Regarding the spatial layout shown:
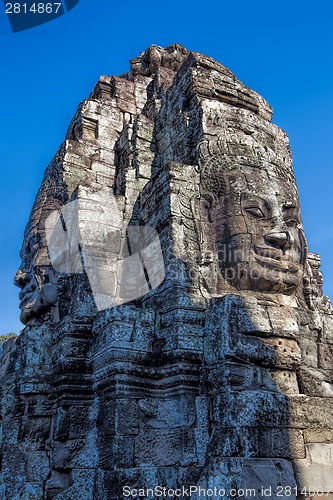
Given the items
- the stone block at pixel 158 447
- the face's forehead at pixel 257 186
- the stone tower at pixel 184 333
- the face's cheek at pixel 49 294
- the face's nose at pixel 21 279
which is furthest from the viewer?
the face's nose at pixel 21 279

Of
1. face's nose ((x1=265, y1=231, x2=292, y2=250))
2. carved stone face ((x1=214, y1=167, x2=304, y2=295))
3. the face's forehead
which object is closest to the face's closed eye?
carved stone face ((x1=214, y1=167, x2=304, y2=295))

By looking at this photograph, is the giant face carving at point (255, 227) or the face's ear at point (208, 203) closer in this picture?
the giant face carving at point (255, 227)

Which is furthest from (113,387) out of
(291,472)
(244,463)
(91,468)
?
(291,472)

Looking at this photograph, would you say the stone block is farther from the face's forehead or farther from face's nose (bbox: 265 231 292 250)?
the face's forehead

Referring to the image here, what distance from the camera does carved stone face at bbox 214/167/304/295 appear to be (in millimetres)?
5453

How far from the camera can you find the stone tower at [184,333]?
4.32 m

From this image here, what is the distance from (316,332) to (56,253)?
399cm

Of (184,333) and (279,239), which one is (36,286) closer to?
(184,333)

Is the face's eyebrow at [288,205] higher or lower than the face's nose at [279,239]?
higher

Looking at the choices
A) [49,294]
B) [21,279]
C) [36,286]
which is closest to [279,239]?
[49,294]

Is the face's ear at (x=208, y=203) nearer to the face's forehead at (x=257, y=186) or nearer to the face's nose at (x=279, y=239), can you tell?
the face's forehead at (x=257, y=186)

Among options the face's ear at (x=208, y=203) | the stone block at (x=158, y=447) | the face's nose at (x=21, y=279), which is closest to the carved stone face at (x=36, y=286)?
the face's nose at (x=21, y=279)

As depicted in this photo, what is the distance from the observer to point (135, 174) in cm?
739

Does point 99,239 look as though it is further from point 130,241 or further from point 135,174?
point 135,174
